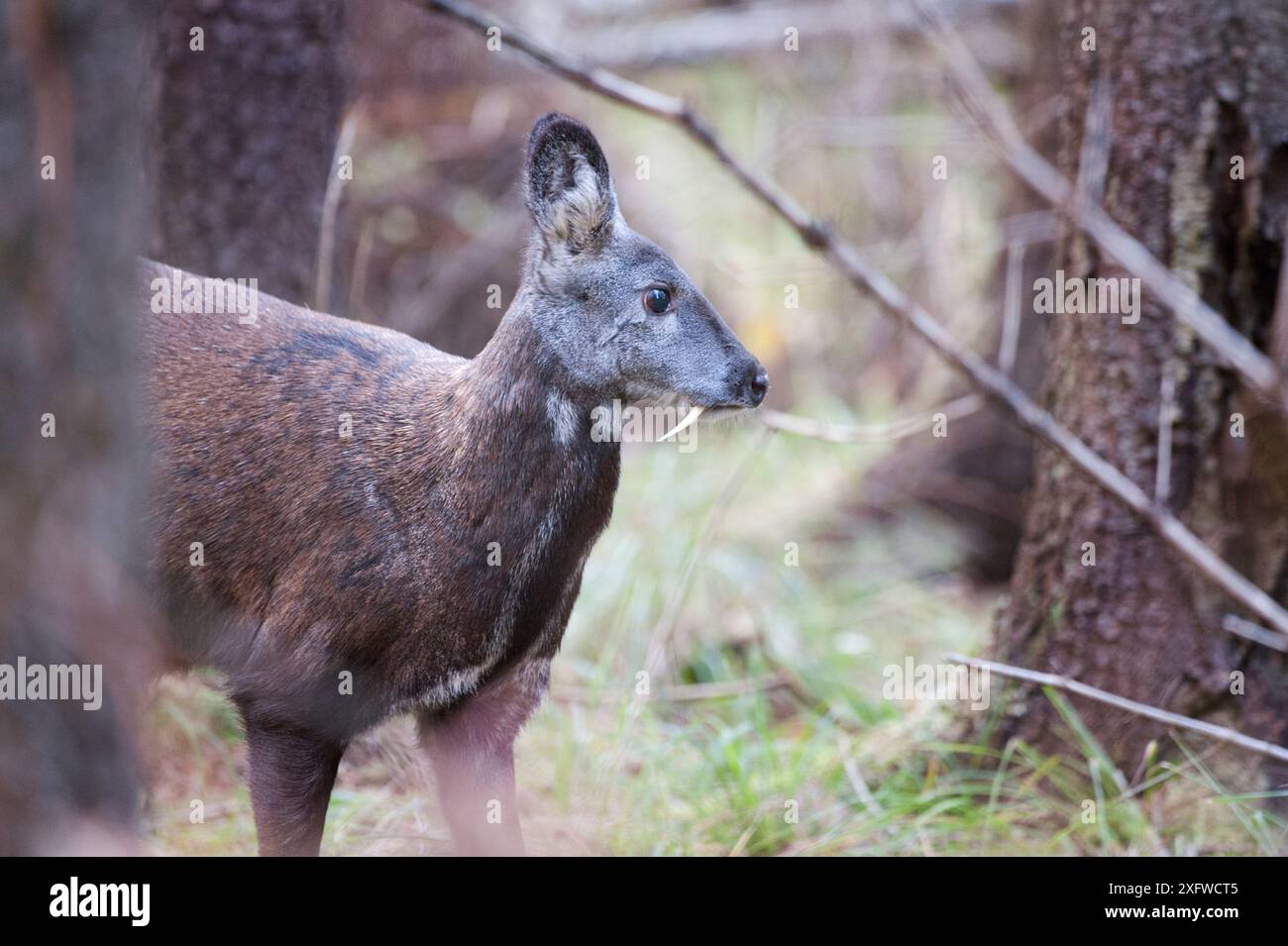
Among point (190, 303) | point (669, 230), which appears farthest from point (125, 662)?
point (669, 230)

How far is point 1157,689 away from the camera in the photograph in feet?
16.7

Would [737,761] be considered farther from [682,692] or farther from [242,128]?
[242,128]

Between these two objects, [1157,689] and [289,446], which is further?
[1157,689]

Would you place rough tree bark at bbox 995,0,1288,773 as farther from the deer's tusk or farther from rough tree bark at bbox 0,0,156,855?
rough tree bark at bbox 0,0,156,855

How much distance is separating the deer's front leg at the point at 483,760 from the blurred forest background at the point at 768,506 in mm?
273

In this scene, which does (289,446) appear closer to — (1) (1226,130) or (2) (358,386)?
(2) (358,386)

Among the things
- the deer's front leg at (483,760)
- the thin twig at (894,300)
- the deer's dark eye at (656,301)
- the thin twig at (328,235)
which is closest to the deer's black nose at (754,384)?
the deer's dark eye at (656,301)

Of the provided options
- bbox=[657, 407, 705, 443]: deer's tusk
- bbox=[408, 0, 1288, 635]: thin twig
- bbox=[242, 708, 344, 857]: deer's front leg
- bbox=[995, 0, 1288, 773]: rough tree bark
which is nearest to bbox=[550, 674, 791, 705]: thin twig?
bbox=[995, 0, 1288, 773]: rough tree bark

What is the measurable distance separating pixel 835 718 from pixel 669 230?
5.53m

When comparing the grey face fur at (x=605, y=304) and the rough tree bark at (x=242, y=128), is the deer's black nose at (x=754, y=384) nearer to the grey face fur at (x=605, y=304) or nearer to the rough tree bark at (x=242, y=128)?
the grey face fur at (x=605, y=304)

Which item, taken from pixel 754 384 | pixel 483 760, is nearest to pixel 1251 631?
pixel 754 384

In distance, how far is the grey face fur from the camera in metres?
4.16

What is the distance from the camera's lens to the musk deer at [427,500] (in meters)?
4.08

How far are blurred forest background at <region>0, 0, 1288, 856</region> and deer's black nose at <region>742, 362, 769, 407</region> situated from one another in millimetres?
541
